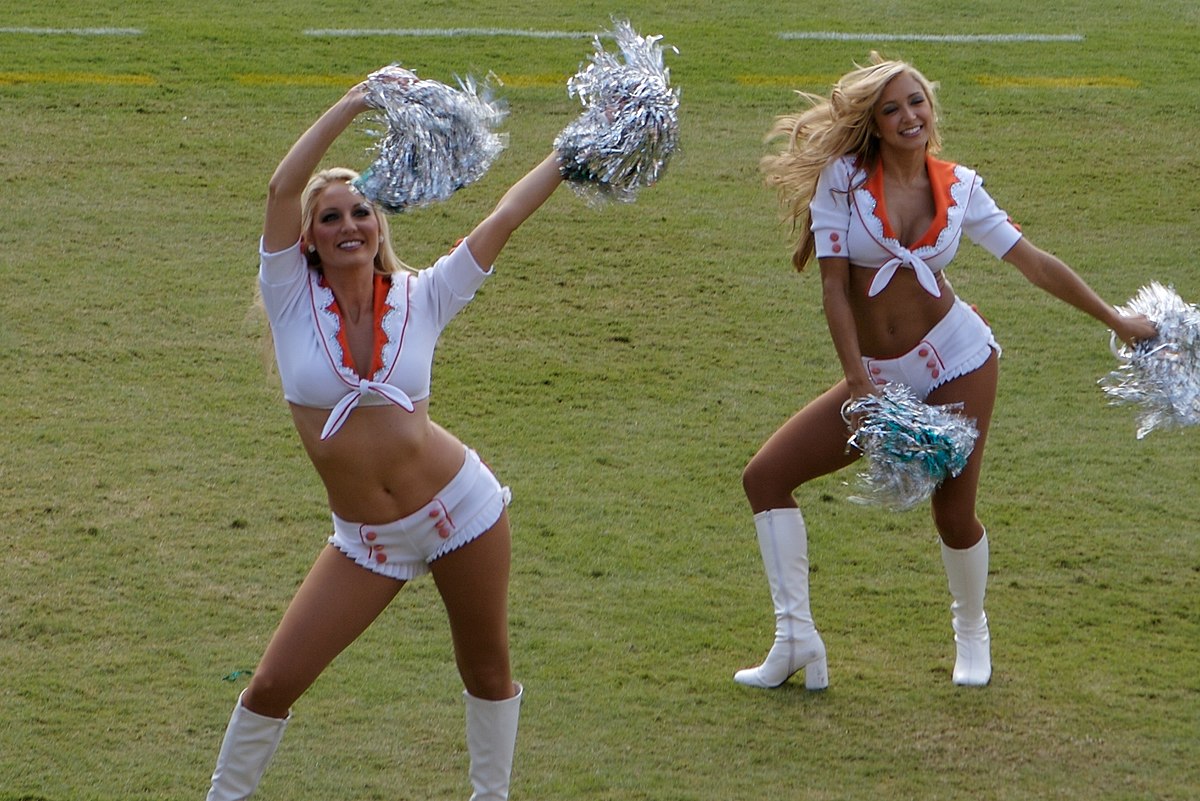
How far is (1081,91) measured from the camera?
32.5 feet

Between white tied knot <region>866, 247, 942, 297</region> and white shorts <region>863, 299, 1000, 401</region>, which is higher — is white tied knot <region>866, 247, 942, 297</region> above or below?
above

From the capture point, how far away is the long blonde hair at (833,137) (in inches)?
161

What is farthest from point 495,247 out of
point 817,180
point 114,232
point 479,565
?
point 114,232

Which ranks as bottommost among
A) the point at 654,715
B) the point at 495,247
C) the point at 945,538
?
the point at 654,715

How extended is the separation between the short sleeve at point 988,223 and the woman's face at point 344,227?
162 centimetres

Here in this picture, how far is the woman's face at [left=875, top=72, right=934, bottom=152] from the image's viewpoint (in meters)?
4.05

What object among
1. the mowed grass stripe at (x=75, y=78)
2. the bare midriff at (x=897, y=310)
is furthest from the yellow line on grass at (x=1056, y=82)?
the bare midriff at (x=897, y=310)

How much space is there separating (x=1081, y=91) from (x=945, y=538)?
6.32 meters

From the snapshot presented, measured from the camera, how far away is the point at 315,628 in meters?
3.36

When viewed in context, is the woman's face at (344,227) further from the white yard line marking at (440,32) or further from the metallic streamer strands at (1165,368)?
the white yard line marking at (440,32)

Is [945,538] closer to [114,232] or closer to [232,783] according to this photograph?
[232,783]

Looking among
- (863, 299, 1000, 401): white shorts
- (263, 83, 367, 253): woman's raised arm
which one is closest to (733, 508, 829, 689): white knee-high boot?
(863, 299, 1000, 401): white shorts

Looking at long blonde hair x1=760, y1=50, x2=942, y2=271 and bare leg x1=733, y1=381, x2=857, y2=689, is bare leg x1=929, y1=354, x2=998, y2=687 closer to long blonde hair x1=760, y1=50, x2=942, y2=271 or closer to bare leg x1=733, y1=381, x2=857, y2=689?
bare leg x1=733, y1=381, x2=857, y2=689

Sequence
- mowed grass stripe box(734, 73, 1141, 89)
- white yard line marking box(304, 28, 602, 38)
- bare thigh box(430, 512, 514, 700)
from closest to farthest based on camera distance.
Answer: bare thigh box(430, 512, 514, 700), mowed grass stripe box(734, 73, 1141, 89), white yard line marking box(304, 28, 602, 38)
